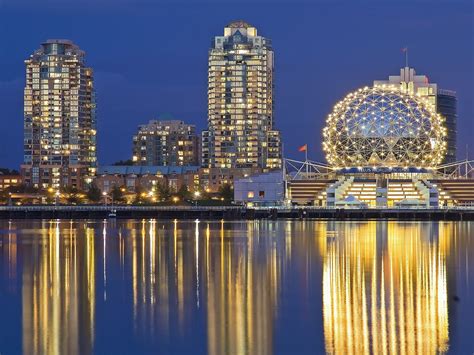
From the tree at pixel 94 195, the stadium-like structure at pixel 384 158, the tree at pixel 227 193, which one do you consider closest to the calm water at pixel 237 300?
the stadium-like structure at pixel 384 158

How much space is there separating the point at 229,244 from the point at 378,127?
8061 cm

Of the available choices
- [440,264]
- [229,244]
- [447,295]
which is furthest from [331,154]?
[447,295]

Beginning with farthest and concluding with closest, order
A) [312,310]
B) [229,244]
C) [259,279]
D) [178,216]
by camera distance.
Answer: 1. [178,216]
2. [229,244]
3. [259,279]
4. [312,310]

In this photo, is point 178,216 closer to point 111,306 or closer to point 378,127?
point 378,127

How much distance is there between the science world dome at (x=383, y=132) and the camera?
14212 centimetres

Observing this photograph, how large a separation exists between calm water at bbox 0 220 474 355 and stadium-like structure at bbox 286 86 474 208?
279 feet

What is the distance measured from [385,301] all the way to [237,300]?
4400mm

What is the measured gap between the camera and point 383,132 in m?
142

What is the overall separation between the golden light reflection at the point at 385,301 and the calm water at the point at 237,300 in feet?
0.11

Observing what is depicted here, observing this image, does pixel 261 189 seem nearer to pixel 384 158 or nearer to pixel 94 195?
pixel 384 158

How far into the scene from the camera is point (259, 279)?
1631 inches

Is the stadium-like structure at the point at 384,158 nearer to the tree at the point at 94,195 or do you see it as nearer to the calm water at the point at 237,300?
the tree at the point at 94,195

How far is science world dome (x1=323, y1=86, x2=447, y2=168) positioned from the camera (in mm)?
142125

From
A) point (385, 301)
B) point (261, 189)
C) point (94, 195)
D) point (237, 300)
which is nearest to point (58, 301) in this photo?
point (237, 300)
